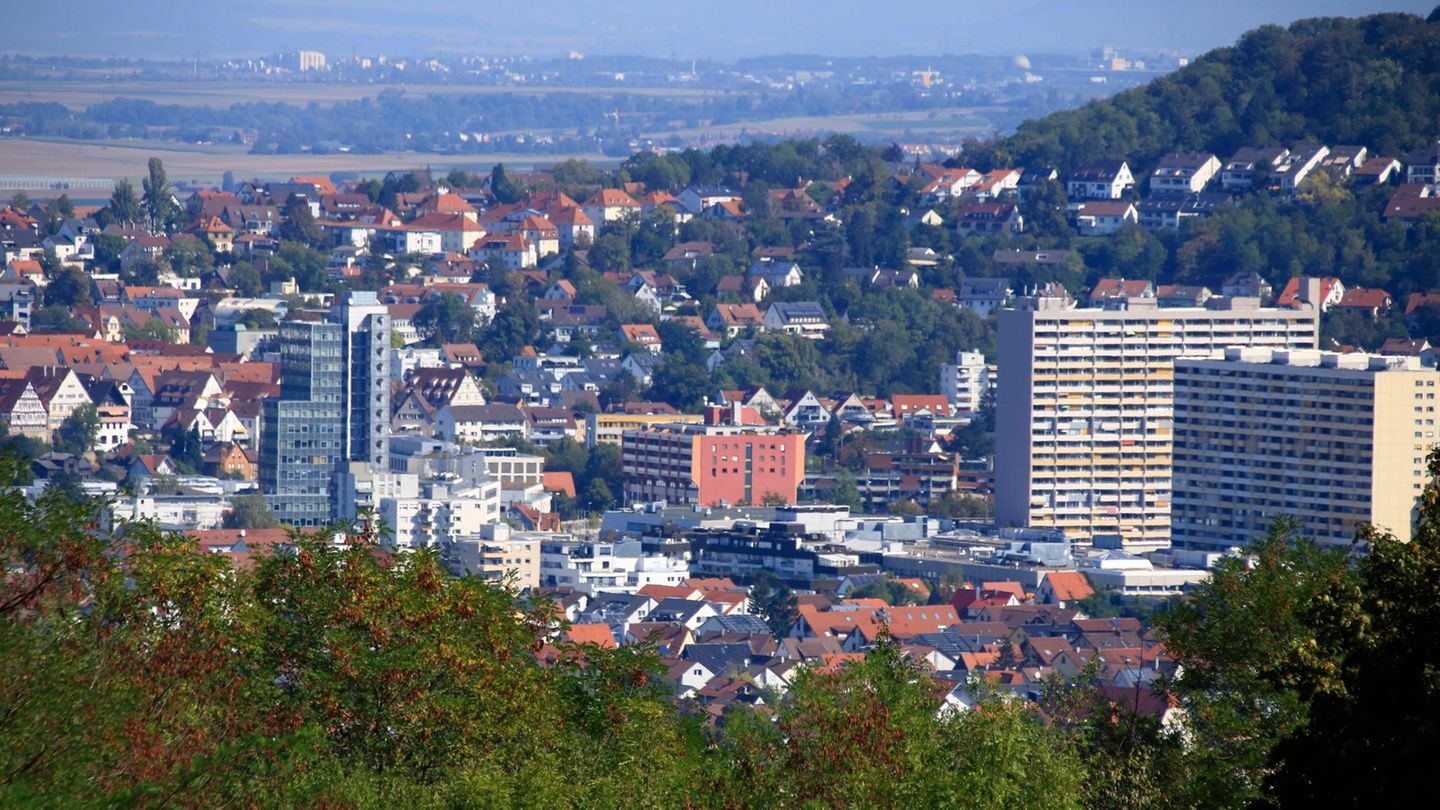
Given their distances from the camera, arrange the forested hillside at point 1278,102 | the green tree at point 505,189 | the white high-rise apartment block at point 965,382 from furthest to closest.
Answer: the green tree at point 505,189
the forested hillside at point 1278,102
the white high-rise apartment block at point 965,382

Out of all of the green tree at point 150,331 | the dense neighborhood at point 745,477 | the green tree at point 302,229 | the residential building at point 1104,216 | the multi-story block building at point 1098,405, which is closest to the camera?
the dense neighborhood at point 745,477

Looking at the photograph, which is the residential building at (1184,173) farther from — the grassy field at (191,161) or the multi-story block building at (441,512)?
the grassy field at (191,161)

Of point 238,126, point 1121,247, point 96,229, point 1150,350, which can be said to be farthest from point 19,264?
point 238,126

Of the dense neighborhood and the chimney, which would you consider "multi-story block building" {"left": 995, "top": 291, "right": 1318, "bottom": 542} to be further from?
the chimney

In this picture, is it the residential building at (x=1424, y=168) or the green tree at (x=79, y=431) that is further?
the residential building at (x=1424, y=168)

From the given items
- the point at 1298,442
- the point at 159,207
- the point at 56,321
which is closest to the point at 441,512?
the point at 1298,442

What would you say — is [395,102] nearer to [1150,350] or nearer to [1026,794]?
[1150,350]

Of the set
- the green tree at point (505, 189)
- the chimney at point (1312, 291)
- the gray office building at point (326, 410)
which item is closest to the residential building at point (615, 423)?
the gray office building at point (326, 410)
